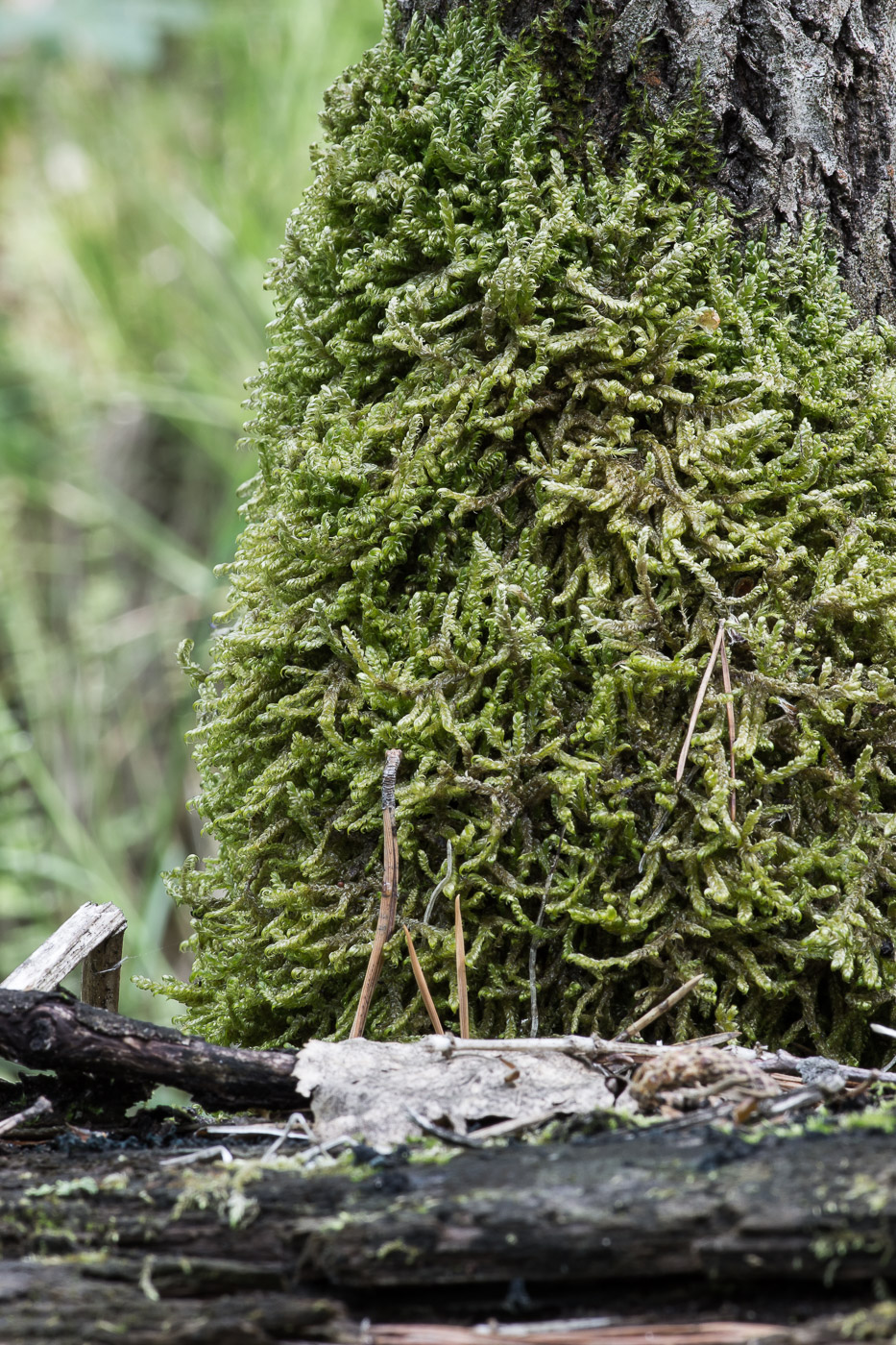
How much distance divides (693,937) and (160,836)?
3.23 meters

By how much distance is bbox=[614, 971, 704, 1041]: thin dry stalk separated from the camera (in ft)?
4.27

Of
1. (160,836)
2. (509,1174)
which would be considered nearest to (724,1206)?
(509,1174)

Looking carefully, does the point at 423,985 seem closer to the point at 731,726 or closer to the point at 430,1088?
the point at 430,1088

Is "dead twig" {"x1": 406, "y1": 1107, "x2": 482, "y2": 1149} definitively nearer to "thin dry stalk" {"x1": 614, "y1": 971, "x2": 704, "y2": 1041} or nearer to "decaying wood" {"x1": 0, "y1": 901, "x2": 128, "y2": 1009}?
"thin dry stalk" {"x1": 614, "y1": 971, "x2": 704, "y2": 1041}

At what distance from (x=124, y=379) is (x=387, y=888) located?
3.70 meters

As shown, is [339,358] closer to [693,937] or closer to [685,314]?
[685,314]

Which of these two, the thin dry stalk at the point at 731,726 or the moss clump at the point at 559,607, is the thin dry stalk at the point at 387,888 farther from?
the thin dry stalk at the point at 731,726

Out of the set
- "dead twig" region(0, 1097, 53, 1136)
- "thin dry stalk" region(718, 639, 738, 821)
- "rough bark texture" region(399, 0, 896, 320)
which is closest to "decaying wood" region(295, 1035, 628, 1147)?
"dead twig" region(0, 1097, 53, 1136)

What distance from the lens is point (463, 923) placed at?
145cm

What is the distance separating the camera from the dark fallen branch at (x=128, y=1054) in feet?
3.71

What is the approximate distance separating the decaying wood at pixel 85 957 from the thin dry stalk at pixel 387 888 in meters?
0.44

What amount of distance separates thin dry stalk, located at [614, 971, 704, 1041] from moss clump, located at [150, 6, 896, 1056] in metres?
0.04

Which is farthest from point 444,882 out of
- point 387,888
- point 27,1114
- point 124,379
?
point 124,379

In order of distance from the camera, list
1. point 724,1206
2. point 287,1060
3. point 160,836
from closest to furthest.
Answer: point 724,1206
point 287,1060
point 160,836
